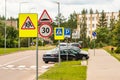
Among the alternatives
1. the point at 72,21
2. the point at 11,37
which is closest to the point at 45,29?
the point at 11,37

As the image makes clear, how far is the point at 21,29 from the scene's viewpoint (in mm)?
15445

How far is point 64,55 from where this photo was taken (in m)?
40.6

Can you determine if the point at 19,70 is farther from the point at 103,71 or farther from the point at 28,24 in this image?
the point at 28,24

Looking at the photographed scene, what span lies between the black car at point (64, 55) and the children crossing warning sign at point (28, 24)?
23.3 m

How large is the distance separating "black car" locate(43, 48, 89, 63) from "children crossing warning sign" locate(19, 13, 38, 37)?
76.5 feet

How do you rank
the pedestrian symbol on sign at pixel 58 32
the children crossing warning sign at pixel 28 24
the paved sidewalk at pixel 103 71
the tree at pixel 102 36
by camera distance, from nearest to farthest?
the children crossing warning sign at pixel 28 24, the paved sidewalk at pixel 103 71, the pedestrian symbol on sign at pixel 58 32, the tree at pixel 102 36

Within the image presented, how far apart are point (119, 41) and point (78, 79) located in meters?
37.3

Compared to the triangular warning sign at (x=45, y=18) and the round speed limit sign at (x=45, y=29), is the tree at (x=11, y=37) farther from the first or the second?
the round speed limit sign at (x=45, y=29)

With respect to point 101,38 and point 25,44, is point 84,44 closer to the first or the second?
point 101,38

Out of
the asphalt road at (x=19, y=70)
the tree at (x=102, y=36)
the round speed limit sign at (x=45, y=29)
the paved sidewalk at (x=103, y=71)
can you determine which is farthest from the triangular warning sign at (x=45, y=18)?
the tree at (x=102, y=36)

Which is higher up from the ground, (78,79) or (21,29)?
(21,29)

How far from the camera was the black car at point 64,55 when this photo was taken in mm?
38875

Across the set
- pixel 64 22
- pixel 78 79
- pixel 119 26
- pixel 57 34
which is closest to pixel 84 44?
pixel 64 22

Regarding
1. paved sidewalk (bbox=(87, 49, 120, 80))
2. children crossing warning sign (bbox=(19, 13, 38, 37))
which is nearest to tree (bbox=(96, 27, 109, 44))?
paved sidewalk (bbox=(87, 49, 120, 80))
